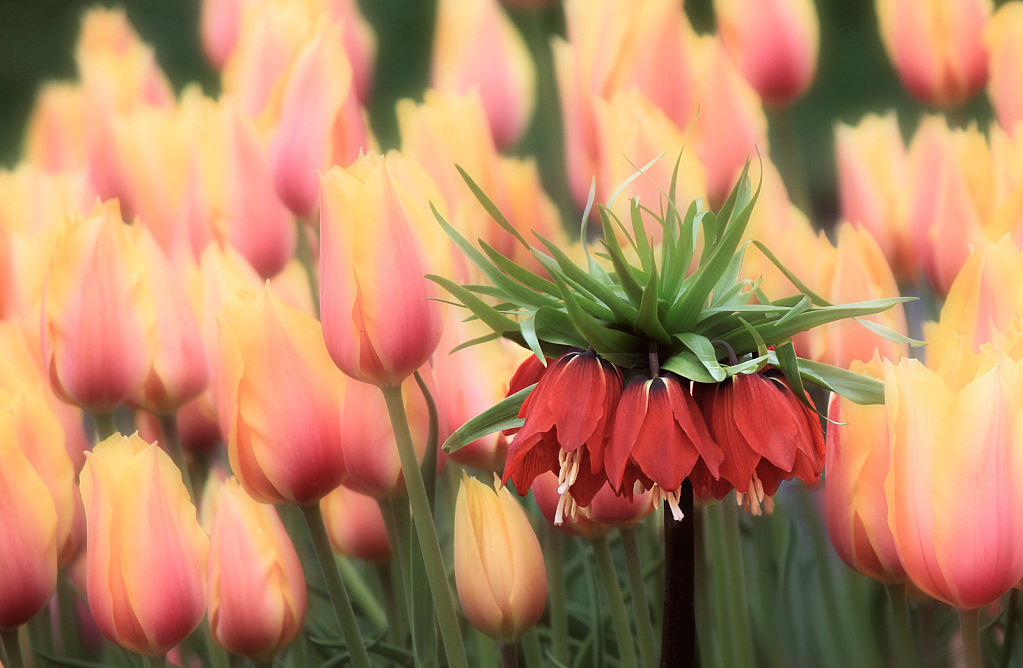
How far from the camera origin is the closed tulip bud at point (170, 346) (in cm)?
30

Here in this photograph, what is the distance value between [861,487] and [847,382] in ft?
0.11

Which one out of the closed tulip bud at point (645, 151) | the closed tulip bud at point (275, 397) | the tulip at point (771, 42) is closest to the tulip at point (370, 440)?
the closed tulip bud at point (275, 397)

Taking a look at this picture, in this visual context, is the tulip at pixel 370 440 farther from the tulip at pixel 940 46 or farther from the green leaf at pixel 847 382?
the tulip at pixel 940 46

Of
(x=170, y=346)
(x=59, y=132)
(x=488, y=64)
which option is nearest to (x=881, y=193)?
(x=488, y=64)

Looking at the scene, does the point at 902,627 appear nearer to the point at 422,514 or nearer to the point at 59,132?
the point at 422,514

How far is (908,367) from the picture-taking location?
0.22 meters

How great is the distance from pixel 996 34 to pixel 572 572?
0.31 m

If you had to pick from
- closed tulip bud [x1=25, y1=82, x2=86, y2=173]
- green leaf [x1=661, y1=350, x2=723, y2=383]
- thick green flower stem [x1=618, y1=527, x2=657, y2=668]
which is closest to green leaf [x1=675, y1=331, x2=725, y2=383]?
green leaf [x1=661, y1=350, x2=723, y2=383]

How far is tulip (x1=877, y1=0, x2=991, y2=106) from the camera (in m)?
0.39

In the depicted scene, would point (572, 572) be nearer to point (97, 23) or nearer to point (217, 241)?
point (217, 241)

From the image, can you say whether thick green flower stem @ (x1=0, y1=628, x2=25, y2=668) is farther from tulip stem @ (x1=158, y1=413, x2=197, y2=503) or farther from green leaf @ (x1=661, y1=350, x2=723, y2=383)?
green leaf @ (x1=661, y1=350, x2=723, y2=383)

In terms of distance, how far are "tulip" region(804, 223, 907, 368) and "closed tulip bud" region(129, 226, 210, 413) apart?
0.70 ft

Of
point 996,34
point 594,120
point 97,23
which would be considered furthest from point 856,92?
point 97,23

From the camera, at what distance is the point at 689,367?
21 cm
